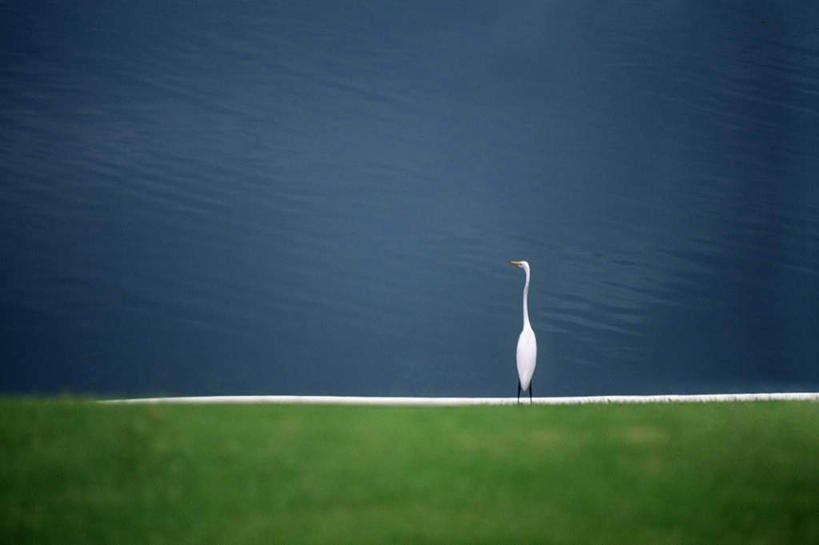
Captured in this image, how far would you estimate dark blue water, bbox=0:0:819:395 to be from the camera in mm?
6129

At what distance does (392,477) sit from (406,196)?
3263 millimetres

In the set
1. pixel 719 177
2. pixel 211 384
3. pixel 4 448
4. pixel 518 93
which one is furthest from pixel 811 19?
pixel 4 448

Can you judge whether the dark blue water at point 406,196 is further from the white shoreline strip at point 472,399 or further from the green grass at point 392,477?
the green grass at point 392,477

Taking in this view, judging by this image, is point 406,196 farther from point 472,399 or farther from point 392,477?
point 392,477

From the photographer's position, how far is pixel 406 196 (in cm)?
651

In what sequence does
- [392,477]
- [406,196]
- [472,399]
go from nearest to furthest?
[392,477]
[472,399]
[406,196]

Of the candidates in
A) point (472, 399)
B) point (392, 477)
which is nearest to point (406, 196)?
point (472, 399)

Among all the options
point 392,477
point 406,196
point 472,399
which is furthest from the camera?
point 406,196

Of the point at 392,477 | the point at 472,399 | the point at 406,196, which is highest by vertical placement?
the point at 406,196

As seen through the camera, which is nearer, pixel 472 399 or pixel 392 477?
pixel 392 477

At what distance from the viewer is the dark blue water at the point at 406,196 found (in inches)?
241

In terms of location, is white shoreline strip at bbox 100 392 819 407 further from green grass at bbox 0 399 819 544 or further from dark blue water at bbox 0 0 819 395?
green grass at bbox 0 399 819 544

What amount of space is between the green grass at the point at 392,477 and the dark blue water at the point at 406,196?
186 centimetres

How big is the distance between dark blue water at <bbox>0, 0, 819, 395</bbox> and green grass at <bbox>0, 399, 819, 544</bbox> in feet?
6.09
